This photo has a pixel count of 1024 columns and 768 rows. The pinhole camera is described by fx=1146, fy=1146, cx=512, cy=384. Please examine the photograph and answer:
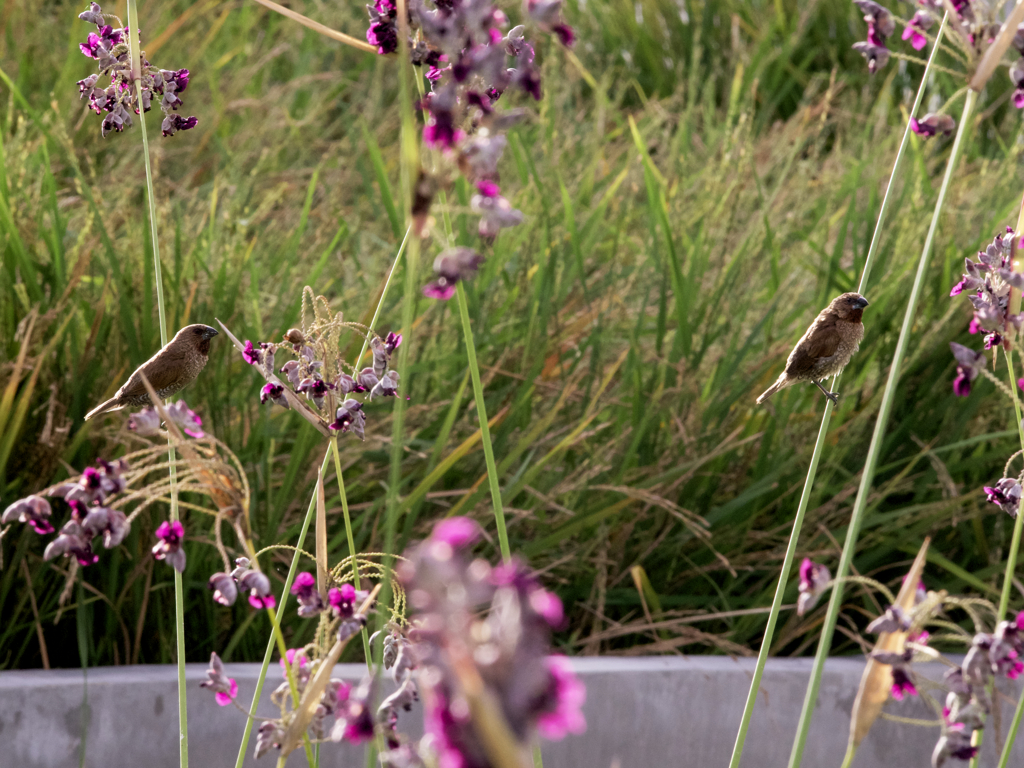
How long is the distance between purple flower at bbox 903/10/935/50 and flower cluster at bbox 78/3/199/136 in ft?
1.59

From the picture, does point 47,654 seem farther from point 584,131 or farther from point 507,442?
point 584,131

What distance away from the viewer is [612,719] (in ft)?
4.59

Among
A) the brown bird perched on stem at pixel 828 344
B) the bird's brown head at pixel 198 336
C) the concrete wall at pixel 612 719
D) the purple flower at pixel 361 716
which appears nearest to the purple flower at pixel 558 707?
the purple flower at pixel 361 716

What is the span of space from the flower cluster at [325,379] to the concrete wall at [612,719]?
0.65m

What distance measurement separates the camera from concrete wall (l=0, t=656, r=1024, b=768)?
1279 millimetres

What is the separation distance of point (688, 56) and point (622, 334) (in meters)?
2.68

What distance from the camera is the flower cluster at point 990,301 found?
67 centimetres

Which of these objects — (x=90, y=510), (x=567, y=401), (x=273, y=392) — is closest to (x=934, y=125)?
(x=273, y=392)

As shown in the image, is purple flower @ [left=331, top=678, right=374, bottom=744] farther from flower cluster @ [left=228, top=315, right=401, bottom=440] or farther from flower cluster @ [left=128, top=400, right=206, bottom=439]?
flower cluster @ [left=228, top=315, right=401, bottom=440]

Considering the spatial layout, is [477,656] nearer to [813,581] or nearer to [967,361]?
[813,581]

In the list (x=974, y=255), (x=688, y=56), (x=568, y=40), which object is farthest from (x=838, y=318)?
(x=688, y=56)

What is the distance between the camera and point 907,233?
6.84ft

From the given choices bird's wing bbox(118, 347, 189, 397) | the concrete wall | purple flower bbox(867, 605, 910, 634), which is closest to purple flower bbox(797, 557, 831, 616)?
purple flower bbox(867, 605, 910, 634)

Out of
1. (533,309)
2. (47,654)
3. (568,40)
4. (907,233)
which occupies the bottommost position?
(47,654)
